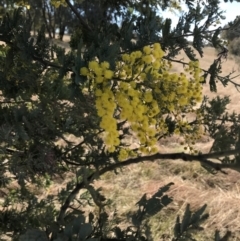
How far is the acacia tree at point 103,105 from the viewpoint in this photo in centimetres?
145

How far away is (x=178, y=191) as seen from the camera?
17.4ft

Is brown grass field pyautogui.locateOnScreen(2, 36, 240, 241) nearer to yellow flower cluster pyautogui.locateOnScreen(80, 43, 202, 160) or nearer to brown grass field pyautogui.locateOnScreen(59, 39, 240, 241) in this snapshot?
brown grass field pyautogui.locateOnScreen(59, 39, 240, 241)

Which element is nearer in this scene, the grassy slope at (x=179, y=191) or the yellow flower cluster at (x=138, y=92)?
the yellow flower cluster at (x=138, y=92)

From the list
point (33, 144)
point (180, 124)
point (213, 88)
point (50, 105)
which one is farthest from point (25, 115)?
point (213, 88)

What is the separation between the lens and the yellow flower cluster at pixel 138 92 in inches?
57.4

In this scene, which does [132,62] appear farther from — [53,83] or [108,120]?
[53,83]

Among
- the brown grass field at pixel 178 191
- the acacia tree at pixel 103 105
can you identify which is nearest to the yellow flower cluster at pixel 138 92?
the acacia tree at pixel 103 105

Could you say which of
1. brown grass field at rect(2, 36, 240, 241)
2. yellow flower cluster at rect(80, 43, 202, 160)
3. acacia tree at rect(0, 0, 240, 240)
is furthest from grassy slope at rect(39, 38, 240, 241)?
yellow flower cluster at rect(80, 43, 202, 160)

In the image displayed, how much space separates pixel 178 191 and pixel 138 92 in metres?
3.98

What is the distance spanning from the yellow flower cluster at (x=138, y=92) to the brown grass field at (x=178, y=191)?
282 cm

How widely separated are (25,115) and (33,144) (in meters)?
0.24

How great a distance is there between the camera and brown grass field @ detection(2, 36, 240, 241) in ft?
15.0

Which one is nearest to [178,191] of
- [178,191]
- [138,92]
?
[178,191]

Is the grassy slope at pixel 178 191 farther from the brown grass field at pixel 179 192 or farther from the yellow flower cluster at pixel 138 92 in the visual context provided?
the yellow flower cluster at pixel 138 92
